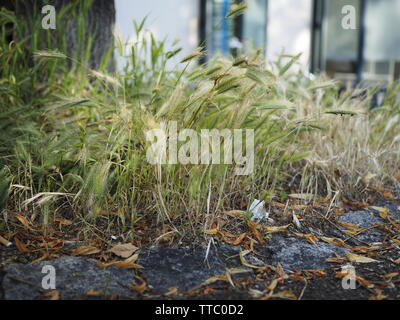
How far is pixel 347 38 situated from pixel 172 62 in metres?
2.33

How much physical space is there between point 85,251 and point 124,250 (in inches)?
5.9

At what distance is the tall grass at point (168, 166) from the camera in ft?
7.47

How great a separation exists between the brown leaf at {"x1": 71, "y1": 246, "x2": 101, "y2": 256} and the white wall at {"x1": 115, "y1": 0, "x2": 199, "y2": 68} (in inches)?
135

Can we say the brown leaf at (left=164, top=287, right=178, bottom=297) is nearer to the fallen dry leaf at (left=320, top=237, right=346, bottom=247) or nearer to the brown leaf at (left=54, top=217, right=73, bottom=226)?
the brown leaf at (left=54, top=217, right=73, bottom=226)

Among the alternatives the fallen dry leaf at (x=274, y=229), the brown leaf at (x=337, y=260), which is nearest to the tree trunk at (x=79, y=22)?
the fallen dry leaf at (x=274, y=229)

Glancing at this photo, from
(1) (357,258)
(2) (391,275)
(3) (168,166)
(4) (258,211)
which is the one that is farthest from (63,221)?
(2) (391,275)

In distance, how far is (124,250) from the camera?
2.09 metres

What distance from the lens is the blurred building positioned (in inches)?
220

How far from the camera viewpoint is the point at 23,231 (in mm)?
2191

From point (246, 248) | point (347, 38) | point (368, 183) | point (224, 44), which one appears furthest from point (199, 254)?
point (347, 38)

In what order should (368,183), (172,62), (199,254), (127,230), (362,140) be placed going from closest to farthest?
(199,254)
(127,230)
(368,183)
(362,140)
(172,62)

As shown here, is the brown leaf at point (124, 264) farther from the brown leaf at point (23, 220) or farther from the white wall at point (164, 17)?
the white wall at point (164, 17)

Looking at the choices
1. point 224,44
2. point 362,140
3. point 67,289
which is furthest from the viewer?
point 224,44
